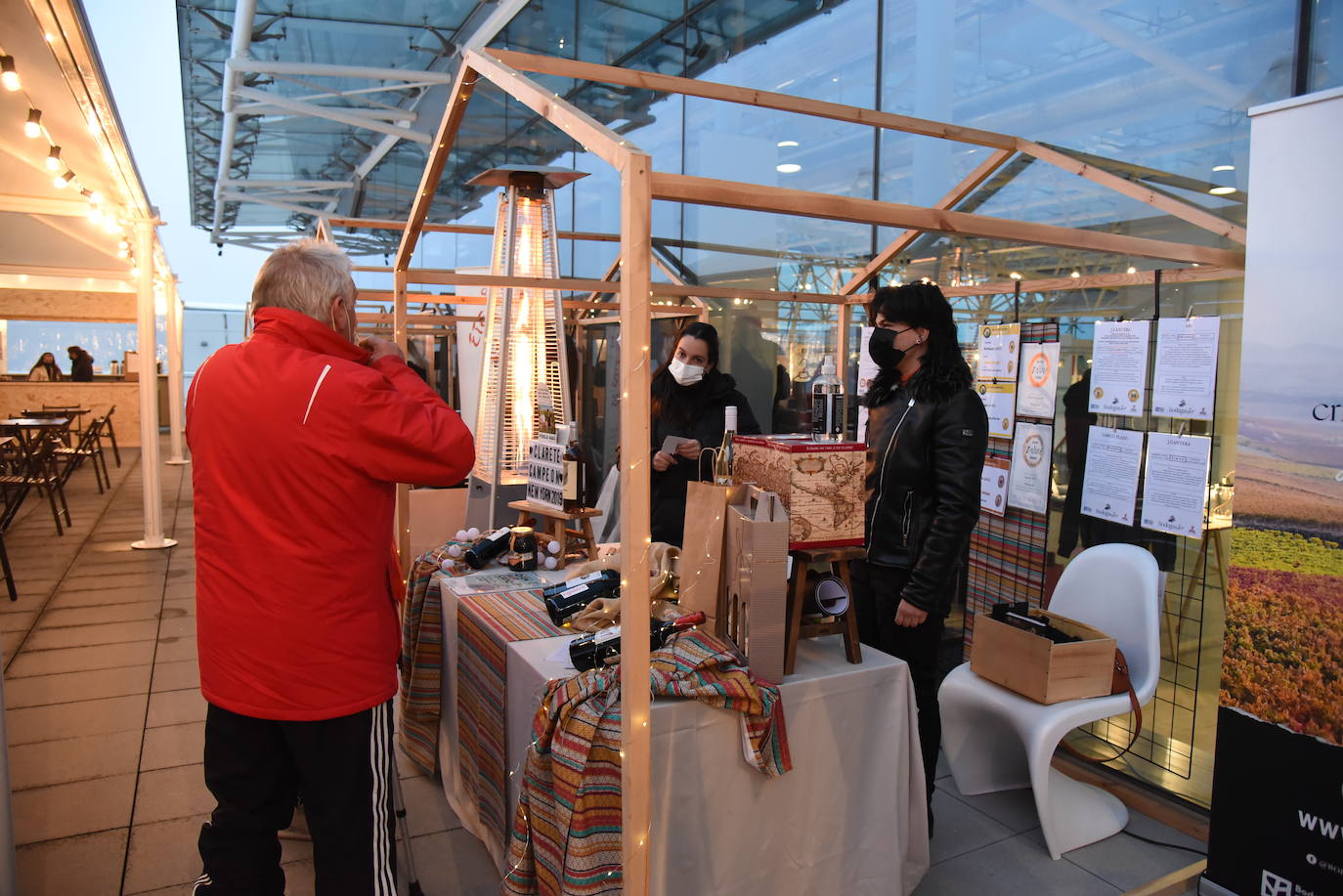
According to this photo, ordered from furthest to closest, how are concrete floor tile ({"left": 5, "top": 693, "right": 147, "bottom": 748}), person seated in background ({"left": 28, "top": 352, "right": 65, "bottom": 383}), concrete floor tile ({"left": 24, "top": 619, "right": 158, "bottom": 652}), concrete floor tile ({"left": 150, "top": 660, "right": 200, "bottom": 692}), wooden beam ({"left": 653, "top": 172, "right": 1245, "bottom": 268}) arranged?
person seated in background ({"left": 28, "top": 352, "right": 65, "bottom": 383}) < concrete floor tile ({"left": 24, "top": 619, "right": 158, "bottom": 652}) < concrete floor tile ({"left": 150, "top": 660, "right": 200, "bottom": 692}) < concrete floor tile ({"left": 5, "top": 693, "right": 147, "bottom": 748}) < wooden beam ({"left": 653, "top": 172, "right": 1245, "bottom": 268})

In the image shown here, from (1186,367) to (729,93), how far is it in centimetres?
181

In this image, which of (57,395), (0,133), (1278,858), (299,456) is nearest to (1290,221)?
(1278,858)

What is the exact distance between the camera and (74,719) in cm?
363

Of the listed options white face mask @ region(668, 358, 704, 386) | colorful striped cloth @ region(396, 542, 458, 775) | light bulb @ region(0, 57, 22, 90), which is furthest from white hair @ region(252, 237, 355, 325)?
light bulb @ region(0, 57, 22, 90)

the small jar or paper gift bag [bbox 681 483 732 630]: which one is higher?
paper gift bag [bbox 681 483 732 630]

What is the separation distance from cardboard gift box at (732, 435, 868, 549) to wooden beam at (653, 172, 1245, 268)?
0.51 metres

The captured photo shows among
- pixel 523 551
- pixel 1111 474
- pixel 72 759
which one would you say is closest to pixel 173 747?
pixel 72 759

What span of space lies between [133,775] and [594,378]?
5.59m

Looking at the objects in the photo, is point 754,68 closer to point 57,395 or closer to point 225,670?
point 225,670

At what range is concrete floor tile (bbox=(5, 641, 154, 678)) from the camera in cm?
424

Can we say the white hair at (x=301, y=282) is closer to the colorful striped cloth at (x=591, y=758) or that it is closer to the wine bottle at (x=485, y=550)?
the colorful striped cloth at (x=591, y=758)

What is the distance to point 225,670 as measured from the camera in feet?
5.70

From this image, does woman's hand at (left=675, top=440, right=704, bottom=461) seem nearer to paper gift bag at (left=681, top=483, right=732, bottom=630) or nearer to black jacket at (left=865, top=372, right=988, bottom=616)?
black jacket at (left=865, top=372, right=988, bottom=616)

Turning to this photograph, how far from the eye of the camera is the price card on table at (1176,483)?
287 centimetres
